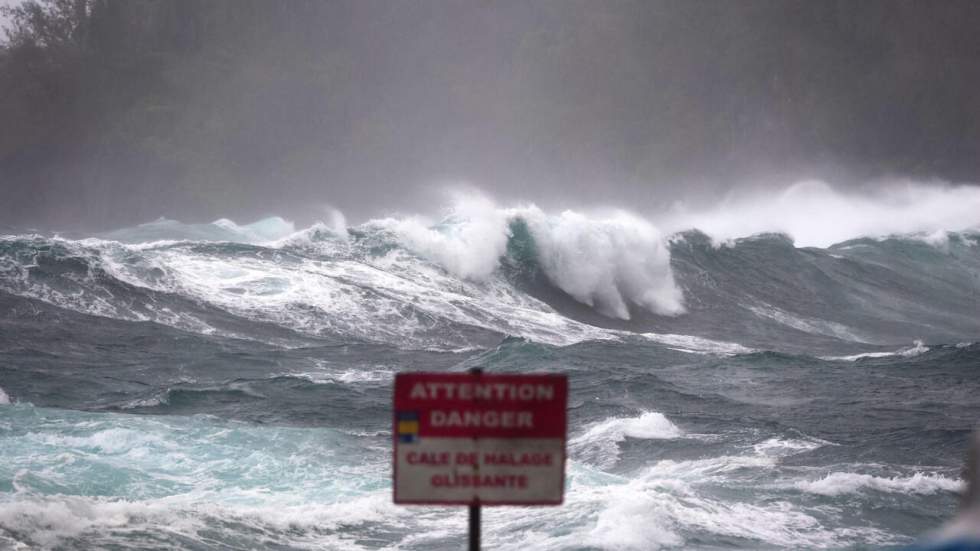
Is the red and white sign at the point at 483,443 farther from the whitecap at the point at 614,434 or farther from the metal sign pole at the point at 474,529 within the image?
the whitecap at the point at 614,434

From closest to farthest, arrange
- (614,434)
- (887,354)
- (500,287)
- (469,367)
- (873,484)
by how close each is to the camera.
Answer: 1. (873,484)
2. (614,434)
3. (469,367)
4. (887,354)
5. (500,287)

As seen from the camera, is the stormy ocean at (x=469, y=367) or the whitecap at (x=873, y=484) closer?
the stormy ocean at (x=469, y=367)

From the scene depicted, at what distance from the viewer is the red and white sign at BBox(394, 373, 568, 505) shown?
2.97 metres

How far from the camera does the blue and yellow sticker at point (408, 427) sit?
2965 millimetres

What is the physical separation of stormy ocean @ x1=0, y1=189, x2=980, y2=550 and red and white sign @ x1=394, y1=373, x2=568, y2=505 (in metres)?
5.71

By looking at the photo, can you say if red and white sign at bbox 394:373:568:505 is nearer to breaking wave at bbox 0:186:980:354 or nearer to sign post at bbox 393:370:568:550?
sign post at bbox 393:370:568:550

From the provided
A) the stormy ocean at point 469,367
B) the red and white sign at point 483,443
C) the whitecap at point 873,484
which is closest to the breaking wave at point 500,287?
the stormy ocean at point 469,367

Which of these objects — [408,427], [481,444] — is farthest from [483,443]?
[408,427]

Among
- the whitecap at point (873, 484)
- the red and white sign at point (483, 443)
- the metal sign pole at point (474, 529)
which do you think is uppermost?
the red and white sign at point (483, 443)

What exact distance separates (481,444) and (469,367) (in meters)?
14.1

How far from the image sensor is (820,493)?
10.1m

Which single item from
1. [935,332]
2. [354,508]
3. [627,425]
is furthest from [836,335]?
[354,508]

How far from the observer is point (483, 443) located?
2.99 metres

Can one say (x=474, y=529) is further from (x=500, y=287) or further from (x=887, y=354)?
(x=500, y=287)
